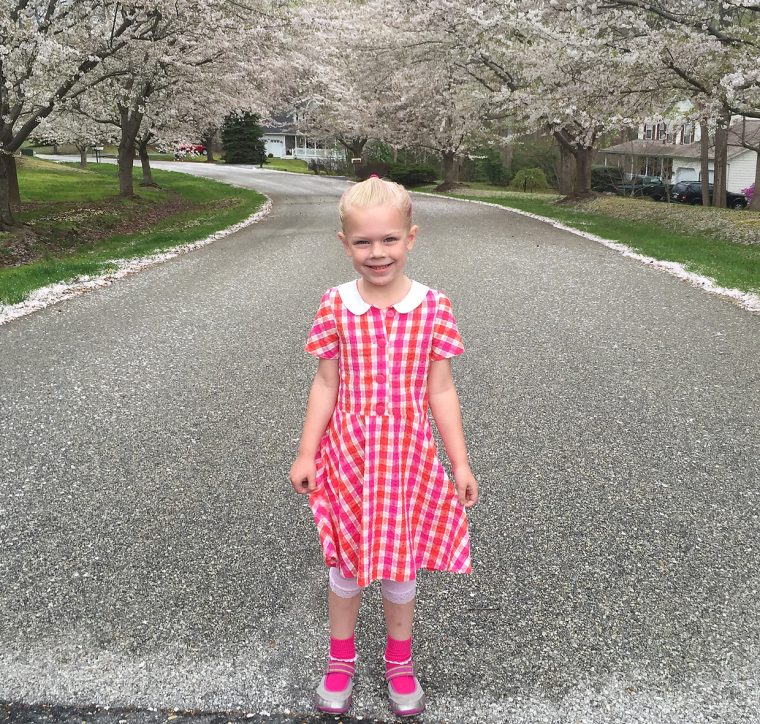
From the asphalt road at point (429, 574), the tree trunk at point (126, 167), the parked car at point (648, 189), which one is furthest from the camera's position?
the parked car at point (648, 189)

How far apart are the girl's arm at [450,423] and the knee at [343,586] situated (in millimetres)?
466

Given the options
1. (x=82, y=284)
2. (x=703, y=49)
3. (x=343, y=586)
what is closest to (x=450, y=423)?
(x=343, y=586)

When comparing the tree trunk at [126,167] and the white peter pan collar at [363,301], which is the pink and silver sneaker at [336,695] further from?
the tree trunk at [126,167]

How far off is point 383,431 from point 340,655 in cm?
82

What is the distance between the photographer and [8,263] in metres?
12.5

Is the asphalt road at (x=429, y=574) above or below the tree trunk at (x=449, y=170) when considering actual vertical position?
below

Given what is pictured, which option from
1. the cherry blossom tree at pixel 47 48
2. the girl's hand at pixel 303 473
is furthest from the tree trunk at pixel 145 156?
the girl's hand at pixel 303 473

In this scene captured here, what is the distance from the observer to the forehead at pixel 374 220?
6.79ft

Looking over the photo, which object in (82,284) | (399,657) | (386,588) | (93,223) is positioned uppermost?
(93,223)

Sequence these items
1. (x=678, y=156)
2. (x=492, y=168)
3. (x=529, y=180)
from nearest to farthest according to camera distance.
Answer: (x=529, y=180) → (x=678, y=156) → (x=492, y=168)

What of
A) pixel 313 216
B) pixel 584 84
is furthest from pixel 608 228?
pixel 313 216

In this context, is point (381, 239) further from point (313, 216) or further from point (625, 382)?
point (313, 216)

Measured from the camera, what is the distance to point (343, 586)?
2.30m

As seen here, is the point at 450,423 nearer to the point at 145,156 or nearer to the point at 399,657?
the point at 399,657
